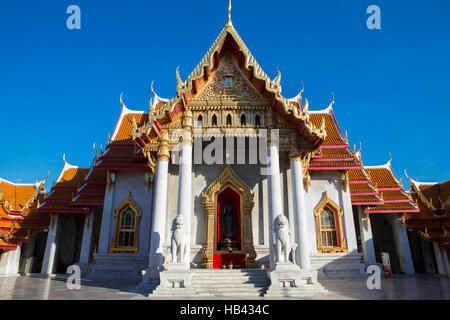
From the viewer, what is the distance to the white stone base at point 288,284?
723 centimetres

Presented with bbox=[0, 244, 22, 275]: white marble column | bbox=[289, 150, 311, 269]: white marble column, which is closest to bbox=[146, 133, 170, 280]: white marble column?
bbox=[289, 150, 311, 269]: white marble column

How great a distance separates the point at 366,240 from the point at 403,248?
2540mm

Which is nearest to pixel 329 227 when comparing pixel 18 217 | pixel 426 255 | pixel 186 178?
pixel 186 178

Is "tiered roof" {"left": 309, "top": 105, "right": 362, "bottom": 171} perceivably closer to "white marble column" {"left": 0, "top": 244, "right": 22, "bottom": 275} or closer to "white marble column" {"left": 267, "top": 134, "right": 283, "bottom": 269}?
"white marble column" {"left": 267, "top": 134, "right": 283, "bottom": 269}

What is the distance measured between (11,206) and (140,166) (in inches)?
370

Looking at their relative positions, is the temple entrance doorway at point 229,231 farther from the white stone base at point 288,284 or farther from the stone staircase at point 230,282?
the white stone base at point 288,284

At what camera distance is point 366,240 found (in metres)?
13.3

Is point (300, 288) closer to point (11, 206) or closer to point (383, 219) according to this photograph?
point (383, 219)

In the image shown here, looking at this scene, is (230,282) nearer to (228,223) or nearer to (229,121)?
(228,223)

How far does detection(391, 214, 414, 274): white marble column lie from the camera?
14242 millimetres

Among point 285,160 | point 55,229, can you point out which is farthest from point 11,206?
point 285,160

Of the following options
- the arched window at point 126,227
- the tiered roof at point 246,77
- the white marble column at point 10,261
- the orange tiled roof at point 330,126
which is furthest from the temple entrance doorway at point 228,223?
the white marble column at point 10,261

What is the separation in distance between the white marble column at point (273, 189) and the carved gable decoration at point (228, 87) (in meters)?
1.83
